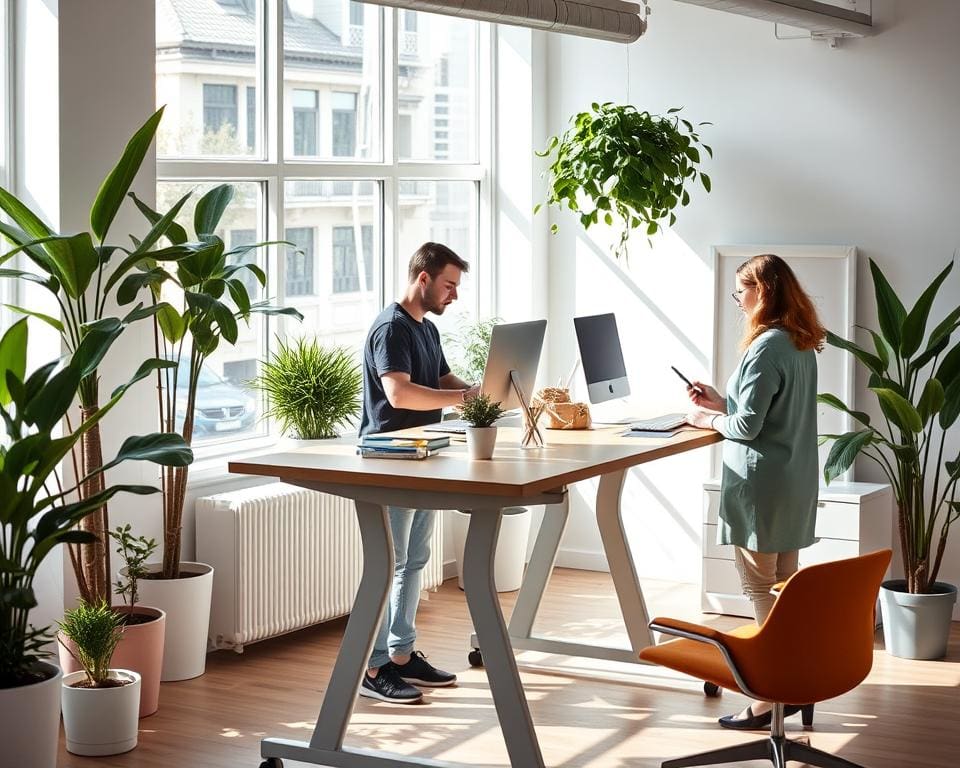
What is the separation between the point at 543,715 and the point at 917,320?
2232 millimetres

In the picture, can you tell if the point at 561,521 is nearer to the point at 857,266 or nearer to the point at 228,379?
the point at 228,379

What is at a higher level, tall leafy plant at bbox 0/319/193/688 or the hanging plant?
the hanging plant

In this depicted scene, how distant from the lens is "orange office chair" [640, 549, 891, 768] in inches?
148

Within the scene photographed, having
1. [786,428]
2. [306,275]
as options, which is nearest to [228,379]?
[306,275]

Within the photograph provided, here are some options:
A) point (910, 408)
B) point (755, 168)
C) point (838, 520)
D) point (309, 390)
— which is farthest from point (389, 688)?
point (755, 168)

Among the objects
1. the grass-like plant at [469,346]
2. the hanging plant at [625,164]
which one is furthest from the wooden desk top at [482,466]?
the grass-like plant at [469,346]

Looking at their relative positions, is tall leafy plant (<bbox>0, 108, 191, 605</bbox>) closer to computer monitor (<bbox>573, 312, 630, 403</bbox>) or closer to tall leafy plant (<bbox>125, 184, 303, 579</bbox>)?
tall leafy plant (<bbox>125, 184, 303, 579</bbox>)

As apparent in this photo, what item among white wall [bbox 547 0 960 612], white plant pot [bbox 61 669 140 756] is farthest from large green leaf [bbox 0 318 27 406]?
white wall [bbox 547 0 960 612]

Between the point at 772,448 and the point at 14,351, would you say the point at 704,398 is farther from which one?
the point at 14,351

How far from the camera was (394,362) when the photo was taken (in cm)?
503

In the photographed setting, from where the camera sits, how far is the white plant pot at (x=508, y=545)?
6840mm

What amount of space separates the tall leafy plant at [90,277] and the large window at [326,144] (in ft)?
3.72

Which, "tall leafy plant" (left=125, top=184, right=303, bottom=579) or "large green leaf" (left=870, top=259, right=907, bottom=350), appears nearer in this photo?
"tall leafy plant" (left=125, top=184, right=303, bottom=579)

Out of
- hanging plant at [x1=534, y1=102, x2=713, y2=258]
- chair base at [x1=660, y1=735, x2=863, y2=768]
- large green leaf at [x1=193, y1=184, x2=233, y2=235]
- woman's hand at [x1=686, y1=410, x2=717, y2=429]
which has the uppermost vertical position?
hanging plant at [x1=534, y1=102, x2=713, y2=258]
